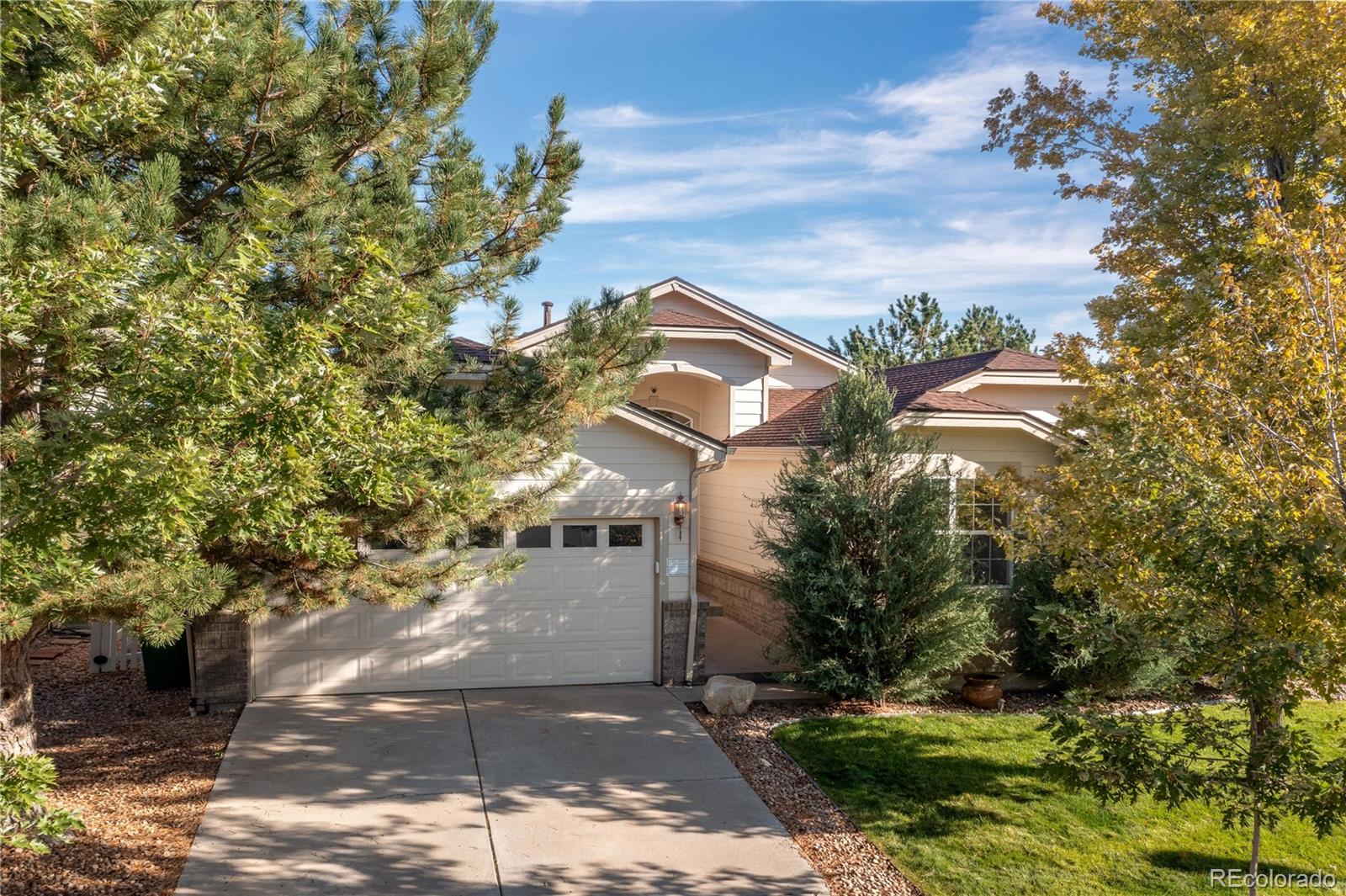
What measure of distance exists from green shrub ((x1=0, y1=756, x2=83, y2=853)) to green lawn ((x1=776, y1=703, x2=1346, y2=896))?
5.19m

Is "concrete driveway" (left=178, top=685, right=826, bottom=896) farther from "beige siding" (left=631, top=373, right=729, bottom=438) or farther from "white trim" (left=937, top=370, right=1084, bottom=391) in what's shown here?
"beige siding" (left=631, top=373, right=729, bottom=438)

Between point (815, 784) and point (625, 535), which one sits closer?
point (815, 784)

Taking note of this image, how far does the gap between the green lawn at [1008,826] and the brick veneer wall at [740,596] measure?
14.7 ft

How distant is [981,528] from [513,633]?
6453mm

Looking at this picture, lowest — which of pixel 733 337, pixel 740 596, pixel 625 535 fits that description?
pixel 740 596

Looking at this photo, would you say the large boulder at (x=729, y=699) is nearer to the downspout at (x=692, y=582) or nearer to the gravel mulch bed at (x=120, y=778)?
the downspout at (x=692, y=582)

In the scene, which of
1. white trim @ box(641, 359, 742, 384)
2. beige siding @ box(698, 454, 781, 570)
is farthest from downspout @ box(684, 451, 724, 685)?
white trim @ box(641, 359, 742, 384)

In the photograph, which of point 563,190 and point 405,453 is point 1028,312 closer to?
point 563,190

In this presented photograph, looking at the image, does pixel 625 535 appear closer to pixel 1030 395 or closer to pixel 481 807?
pixel 481 807

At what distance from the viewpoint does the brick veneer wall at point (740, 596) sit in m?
13.9

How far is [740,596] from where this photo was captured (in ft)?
50.2

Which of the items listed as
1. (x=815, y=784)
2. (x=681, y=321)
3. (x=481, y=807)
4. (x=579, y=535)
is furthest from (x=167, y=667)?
(x=681, y=321)

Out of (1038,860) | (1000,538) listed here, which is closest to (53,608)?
(1038,860)

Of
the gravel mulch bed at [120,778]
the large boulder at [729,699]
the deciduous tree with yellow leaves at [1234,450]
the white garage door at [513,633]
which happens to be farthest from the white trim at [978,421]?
the gravel mulch bed at [120,778]
